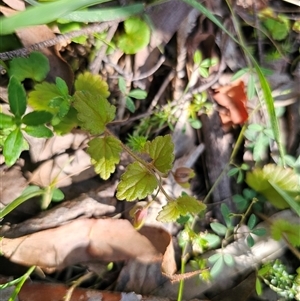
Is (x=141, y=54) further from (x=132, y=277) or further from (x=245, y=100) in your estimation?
(x=132, y=277)

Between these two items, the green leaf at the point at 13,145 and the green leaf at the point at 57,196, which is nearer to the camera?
the green leaf at the point at 13,145

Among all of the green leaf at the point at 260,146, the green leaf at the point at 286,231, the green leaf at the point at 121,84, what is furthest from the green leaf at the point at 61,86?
the green leaf at the point at 286,231

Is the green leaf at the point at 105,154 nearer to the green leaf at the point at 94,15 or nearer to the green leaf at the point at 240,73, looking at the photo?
the green leaf at the point at 94,15

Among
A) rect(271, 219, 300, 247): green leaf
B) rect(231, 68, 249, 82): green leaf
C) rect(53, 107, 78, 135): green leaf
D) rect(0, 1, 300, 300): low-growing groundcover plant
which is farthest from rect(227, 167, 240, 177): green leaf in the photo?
rect(53, 107, 78, 135): green leaf

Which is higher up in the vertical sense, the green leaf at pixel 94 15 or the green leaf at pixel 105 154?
the green leaf at pixel 94 15

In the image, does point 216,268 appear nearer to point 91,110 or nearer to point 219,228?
point 219,228

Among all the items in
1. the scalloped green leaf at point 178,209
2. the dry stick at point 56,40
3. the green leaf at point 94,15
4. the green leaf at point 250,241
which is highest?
the green leaf at point 94,15

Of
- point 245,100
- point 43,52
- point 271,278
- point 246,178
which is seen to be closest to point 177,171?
point 246,178

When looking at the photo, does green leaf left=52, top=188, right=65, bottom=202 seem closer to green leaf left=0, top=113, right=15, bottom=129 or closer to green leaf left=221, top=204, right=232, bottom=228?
green leaf left=0, top=113, right=15, bottom=129
